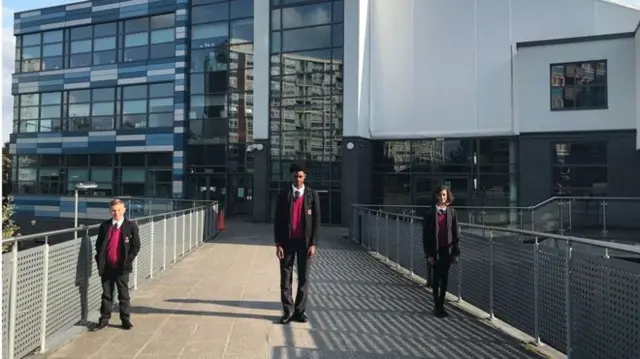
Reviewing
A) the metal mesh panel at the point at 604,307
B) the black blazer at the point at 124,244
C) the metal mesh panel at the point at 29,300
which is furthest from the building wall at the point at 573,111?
the metal mesh panel at the point at 29,300

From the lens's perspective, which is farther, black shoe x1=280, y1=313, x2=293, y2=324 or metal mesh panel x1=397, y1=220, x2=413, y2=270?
metal mesh panel x1=397, y1=220, x2=413, y2=270

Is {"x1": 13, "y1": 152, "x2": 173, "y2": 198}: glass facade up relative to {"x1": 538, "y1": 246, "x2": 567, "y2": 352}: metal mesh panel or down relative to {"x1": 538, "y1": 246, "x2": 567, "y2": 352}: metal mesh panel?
up

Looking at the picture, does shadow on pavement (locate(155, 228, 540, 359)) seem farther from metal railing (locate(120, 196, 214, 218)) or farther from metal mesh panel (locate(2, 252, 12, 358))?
metal railing (locate(120, 196, 214, 218))

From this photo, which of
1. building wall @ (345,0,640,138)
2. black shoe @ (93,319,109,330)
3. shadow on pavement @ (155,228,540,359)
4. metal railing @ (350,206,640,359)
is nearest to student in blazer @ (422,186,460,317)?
shadow on pavement @ (155,228,540,359)

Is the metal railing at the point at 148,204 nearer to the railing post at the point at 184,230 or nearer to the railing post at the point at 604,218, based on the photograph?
the railing post at the point at 184,230

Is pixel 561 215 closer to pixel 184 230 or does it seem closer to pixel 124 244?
pixel 184 230

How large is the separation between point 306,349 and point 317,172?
1787cm

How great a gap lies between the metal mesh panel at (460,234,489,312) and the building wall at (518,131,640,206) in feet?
42.6

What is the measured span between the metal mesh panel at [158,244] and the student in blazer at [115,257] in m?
3.50

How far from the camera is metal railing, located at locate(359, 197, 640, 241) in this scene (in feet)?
49.0

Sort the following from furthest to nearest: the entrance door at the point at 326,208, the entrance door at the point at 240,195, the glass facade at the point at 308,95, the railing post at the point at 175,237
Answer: the entrance door at the point at 240,195 < the glass facade at the point at 308,95 < the entrance door at the point at 326,208 < the railing post at the point at 175,237

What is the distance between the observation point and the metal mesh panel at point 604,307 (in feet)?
12.1

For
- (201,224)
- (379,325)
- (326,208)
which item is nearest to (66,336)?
(379,325)

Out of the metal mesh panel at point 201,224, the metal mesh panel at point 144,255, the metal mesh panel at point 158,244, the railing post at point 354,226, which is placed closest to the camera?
A: the metal mesh panel at point 144,255
